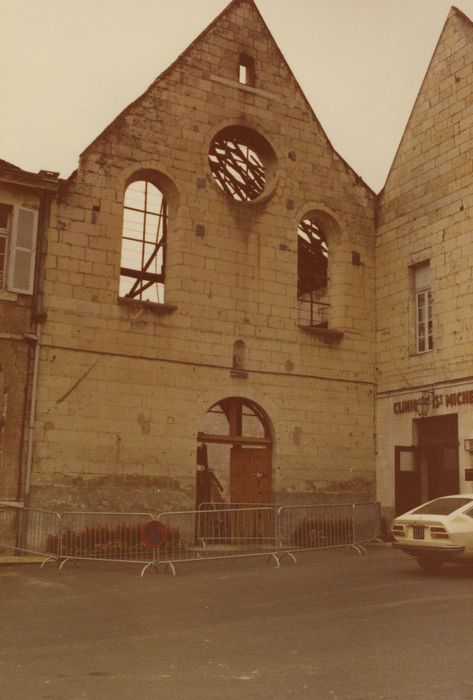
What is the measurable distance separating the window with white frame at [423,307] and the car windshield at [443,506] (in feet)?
21.1

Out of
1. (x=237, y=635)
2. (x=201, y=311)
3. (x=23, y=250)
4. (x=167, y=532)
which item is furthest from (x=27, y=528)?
(x=237, y=635)

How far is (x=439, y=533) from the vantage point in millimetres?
12461

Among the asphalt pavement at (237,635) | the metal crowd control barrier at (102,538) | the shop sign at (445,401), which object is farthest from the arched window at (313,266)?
the asphalt pavement at (237,635)

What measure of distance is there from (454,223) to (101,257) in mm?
8275

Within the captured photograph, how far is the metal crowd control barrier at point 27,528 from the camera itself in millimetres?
15609

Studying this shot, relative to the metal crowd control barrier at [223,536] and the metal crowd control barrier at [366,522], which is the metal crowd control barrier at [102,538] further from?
the metal crowd control barrier at [366,522]

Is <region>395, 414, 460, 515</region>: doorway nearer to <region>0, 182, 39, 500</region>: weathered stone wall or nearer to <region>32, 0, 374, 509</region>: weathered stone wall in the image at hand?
<region>32, 0, 374, 509</region>: weathered stone wall

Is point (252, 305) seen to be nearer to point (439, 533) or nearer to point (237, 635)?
point (439, 533)

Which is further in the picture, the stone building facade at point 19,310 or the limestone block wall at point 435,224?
the limestone block wall at point 435,224

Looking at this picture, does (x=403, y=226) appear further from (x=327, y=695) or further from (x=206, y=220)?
(x=327, y=695)

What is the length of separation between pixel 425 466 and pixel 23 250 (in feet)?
35.0

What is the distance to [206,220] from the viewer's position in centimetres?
1895

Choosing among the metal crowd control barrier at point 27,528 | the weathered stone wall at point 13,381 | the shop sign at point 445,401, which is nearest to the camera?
the metal crowd control barrier at point 27,528

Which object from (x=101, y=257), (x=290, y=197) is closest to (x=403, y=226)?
(x=290, y=197)
